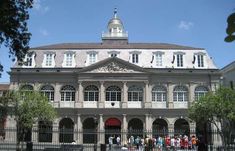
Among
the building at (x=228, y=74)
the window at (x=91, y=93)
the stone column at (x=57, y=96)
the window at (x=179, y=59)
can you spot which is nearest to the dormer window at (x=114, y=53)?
the window at (x=91, y=93)

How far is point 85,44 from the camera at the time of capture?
6278cm

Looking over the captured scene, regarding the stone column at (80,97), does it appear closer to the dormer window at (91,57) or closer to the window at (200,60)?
the dormer window at (91,57)

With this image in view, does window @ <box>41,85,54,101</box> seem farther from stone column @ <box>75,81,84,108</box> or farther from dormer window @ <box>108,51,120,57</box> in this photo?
dormer window @ <box>108,51,120,57</box>

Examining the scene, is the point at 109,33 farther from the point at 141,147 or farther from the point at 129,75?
the point at 141,147

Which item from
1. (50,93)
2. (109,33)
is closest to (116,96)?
(50,93)

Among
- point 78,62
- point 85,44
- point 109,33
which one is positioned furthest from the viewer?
point 109,33

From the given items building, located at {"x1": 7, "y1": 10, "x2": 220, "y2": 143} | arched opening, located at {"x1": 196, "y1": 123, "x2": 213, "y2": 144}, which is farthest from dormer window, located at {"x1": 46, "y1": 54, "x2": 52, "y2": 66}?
arched opening, located at {"x1": 196, "y1": 123, "x2": 213, "y2": 144}

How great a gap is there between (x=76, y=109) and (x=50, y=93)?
16.1 ft

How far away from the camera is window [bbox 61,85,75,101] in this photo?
53781 mm

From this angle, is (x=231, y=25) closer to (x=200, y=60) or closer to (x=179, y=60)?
(x=179, y=60)

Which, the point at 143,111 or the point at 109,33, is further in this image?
the point at 109,33

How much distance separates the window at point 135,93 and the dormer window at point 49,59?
1238 cm

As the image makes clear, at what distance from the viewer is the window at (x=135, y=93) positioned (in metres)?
53.0

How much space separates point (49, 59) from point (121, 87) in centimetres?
1208
